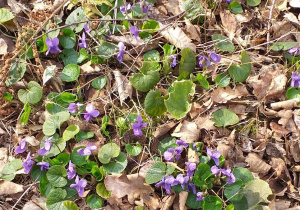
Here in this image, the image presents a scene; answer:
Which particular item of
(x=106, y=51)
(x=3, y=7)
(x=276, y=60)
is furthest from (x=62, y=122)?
(x=276, y=60)

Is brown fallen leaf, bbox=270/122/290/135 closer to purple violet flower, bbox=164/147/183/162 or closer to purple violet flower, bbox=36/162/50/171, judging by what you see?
purple violet flower, bbox=164/147/183/162

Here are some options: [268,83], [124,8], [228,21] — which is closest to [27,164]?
[124,8]

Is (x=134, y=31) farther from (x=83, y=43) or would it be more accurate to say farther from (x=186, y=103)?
(x=186, y=103)

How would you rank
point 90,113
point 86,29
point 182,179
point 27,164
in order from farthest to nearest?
point 86,29 → point 90,113 → point 27,164 → point 182,179

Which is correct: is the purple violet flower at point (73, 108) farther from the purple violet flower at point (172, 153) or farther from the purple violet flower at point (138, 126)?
the purple violet flower at point (172, 153)

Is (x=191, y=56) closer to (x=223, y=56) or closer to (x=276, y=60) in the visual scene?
(x=223, y=56)

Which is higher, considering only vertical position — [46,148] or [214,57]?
[214,57]

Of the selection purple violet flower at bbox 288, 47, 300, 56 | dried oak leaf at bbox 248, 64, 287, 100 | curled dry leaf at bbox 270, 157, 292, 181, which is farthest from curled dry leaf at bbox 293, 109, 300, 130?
purple violet flower at bbox 288, 47, 300, 56
